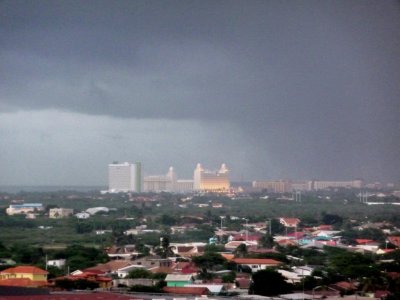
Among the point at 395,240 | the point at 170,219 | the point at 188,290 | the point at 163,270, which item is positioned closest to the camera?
the point at 188,290

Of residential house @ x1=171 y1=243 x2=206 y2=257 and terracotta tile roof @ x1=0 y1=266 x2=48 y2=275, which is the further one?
residential house @ x1=171 y1=243 x2=206 y2=257

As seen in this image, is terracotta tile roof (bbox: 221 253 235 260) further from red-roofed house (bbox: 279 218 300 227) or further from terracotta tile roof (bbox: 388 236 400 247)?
red-roofed house (bbox: 279 218 300 227)

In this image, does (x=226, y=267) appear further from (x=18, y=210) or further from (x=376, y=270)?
(x=18, y=210)

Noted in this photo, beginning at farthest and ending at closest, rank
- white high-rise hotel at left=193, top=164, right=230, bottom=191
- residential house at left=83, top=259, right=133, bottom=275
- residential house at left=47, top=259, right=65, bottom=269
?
white high-rise hotel at left=193, top=164, right=230, bottom=191, residential house at left=47, top=259, right=65, bottom=269, residential house at left=83, top=259, right=133, bottom=275

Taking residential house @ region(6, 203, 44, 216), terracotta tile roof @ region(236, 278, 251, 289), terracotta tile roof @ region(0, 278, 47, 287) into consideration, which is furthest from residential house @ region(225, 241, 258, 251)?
residential house @ region(6, 203, 44, 216)

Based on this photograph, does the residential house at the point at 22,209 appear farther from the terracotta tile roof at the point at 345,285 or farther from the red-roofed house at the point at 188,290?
the terracotta tile roof at the point at 345,285

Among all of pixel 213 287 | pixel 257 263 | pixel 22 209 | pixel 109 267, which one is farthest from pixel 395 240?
pixel 22 209

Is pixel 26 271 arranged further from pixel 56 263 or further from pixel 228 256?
pixel 228 256
